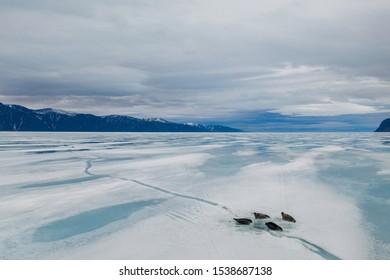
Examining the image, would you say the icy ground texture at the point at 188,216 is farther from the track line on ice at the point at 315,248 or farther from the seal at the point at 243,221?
the seal at the point at 243,221

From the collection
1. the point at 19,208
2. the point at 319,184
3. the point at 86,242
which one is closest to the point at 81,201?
the point at 19,208

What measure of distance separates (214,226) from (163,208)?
2.45 metres

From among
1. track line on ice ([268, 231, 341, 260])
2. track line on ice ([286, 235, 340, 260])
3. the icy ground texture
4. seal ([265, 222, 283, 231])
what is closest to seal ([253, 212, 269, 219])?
the icy ground texture

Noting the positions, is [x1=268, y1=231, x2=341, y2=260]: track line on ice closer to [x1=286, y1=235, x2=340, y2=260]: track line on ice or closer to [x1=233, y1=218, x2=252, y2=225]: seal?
[x1=286, y1=235, x2=340, y2=260]: track line on ice

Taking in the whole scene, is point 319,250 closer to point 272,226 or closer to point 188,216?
point 272,226

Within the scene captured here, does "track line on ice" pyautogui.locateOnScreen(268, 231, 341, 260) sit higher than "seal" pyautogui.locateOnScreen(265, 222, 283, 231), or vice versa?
"seal" pyautogui.locateOnScreen(265, 222, 283, 231)

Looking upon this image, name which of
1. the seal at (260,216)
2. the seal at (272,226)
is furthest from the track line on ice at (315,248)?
the seal at (260,216)

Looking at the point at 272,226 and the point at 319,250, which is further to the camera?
the point at 272,226

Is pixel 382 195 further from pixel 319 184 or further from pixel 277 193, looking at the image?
pixel 277 193

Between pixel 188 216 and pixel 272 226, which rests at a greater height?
pixel 272 226

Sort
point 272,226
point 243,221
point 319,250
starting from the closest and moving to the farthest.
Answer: point 319,250 → point 272,226 → point 243,221

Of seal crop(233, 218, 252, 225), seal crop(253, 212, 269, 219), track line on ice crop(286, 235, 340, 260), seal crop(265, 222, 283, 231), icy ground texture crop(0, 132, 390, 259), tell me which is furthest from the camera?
seal crop(253, 212, 269, 219)

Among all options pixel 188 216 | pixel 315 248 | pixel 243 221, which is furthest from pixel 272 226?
pixel 188 216

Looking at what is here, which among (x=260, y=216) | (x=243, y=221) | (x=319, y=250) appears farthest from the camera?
(x=260, y=216)
